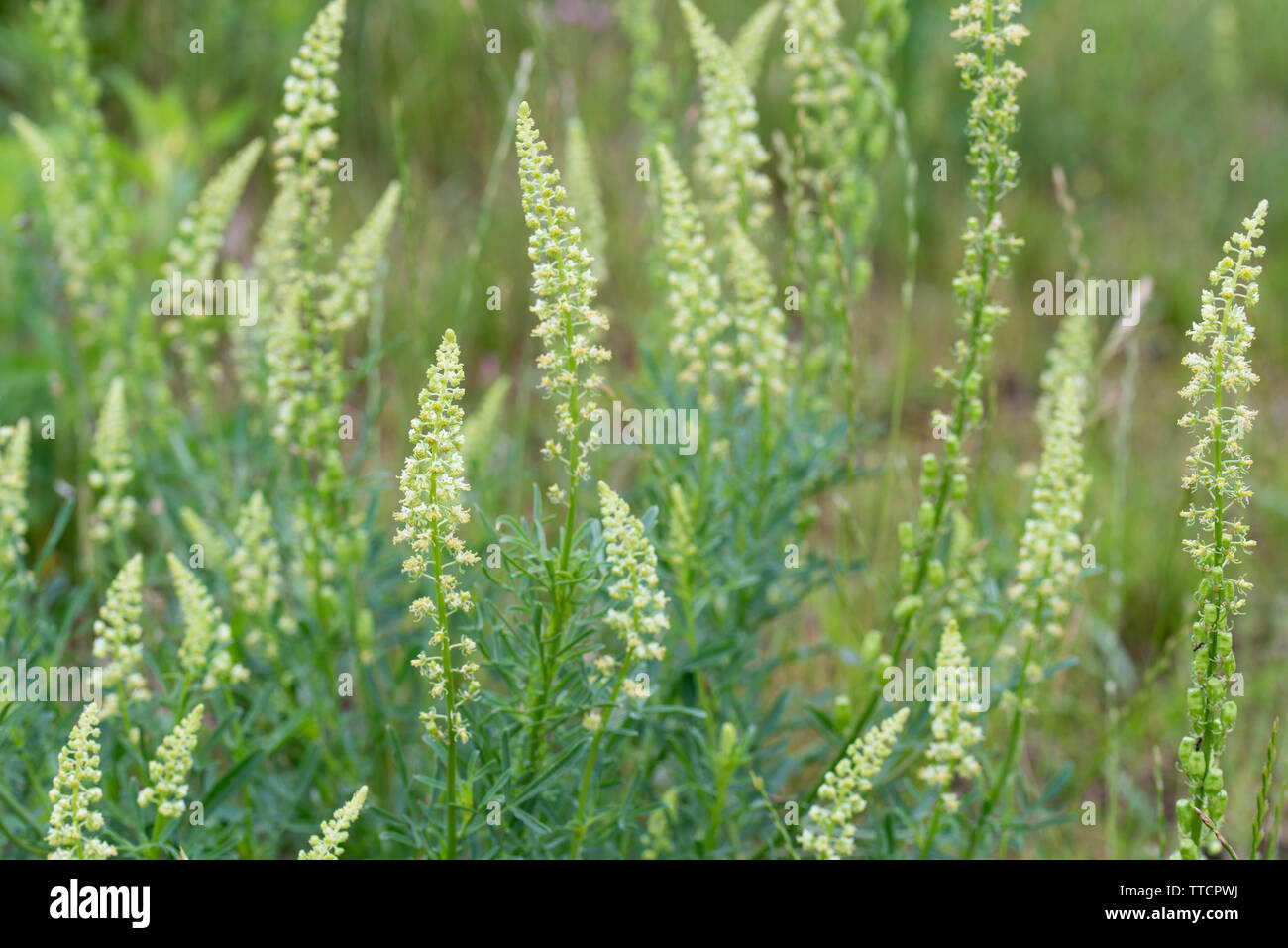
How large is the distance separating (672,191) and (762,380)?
0.54 m

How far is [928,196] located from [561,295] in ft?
16.1

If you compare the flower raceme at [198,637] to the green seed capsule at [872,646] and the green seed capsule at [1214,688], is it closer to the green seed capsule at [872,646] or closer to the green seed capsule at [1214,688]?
the green seed capsule at [872,646]

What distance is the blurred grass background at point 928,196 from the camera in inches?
169

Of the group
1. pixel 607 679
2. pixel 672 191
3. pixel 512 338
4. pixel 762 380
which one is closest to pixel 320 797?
pixel 607 679

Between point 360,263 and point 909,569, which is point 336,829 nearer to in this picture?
point 909,569

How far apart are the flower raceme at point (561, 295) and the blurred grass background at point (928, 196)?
5.34ft

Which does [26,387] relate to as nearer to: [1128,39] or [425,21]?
[425,21]

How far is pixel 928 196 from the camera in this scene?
6.55m

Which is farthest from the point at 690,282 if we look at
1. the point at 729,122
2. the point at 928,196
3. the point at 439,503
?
the point at 928,196

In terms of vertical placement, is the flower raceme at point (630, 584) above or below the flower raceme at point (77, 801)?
above

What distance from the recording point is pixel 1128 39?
734 centimetres

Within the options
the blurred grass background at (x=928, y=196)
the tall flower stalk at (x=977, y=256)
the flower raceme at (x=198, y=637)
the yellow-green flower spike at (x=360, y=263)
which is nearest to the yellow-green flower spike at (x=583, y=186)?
the blurred grass background at (x=928, y=196)

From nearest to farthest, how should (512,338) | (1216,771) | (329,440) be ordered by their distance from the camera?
1. (1216,771)
2. (329,440)
3. (512,338)
